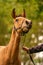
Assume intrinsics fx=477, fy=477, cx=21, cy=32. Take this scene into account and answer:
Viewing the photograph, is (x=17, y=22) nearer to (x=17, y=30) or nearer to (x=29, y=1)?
(x=17, y=30)

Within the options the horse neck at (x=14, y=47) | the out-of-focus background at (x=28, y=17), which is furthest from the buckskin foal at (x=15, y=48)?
the out-of-focus background at (x=28, y=17)

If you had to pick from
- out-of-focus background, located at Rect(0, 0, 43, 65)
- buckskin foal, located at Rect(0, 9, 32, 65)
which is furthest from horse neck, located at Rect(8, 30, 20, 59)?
out-of-focus background, located at Rect(0, 0, 43, 65)

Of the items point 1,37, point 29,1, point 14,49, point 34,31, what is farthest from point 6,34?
point 14,49

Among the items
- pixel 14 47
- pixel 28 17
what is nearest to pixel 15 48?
pixel 14 47

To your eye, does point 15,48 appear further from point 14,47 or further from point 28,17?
point 28,17

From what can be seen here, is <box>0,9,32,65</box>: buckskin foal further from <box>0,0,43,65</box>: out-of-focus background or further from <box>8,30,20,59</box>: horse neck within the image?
<box>0,0,43,65</box>: out-of-focus background

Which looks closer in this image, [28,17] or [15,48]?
[15,48]

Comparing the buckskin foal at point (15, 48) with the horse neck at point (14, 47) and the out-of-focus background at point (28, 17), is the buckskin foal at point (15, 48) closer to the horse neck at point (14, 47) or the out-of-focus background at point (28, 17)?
the horse neck at point (14, 47)

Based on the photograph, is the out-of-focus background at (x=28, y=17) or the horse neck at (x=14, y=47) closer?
the horse neck at (x=14, y=47)

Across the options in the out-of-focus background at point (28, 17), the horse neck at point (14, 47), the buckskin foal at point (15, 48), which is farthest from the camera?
the out-of-focus background at point (28, 17)

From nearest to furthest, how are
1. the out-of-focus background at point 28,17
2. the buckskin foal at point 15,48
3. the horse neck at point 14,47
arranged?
the buckskin foal at point 15,48 → the horse neck at point 14,47 → the out-of-focus background at point 28,17

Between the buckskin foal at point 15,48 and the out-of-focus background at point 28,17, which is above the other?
the buckskin foal at point 15,48

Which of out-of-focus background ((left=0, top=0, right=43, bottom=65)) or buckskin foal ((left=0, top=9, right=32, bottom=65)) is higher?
buckskin foal ((left=0, top=9, right=32, bottom=65))

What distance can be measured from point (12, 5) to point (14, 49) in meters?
9.00
